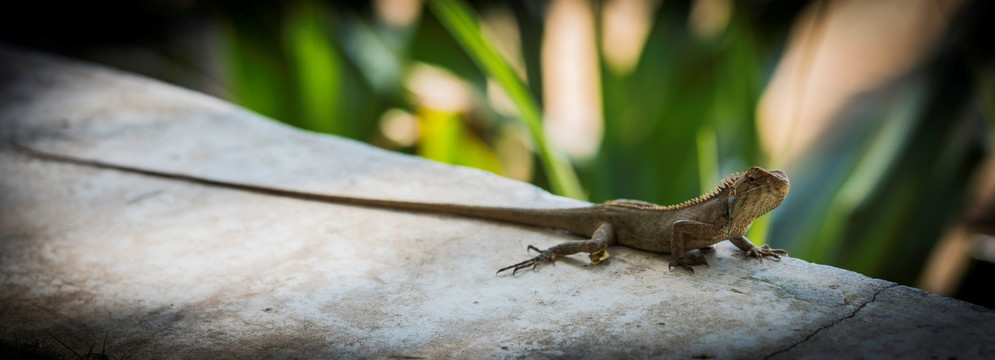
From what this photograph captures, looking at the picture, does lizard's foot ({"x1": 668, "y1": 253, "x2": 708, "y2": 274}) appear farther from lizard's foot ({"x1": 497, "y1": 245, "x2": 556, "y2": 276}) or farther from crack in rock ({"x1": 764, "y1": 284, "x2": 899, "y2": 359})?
crack in rock ({"x1": 764, "y1": 284, "x2": 899, "y2": 359})

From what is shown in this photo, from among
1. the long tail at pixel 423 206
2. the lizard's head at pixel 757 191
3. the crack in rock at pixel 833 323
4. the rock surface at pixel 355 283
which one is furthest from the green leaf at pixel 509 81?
the crack in rock at pixel 833 323

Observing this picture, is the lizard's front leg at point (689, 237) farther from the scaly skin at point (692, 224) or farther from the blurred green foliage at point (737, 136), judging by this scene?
the blurred green foliage at point (737, 136)

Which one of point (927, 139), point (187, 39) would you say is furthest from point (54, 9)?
point (927, 139)

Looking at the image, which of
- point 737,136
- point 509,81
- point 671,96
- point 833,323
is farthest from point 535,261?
point 671,96

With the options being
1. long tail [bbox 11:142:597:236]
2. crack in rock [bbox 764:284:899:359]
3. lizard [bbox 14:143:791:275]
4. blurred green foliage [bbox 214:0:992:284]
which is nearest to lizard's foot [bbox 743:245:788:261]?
lizard [bbox 14:143:791:275]

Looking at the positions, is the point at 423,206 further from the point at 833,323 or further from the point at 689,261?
the point at 833,323
